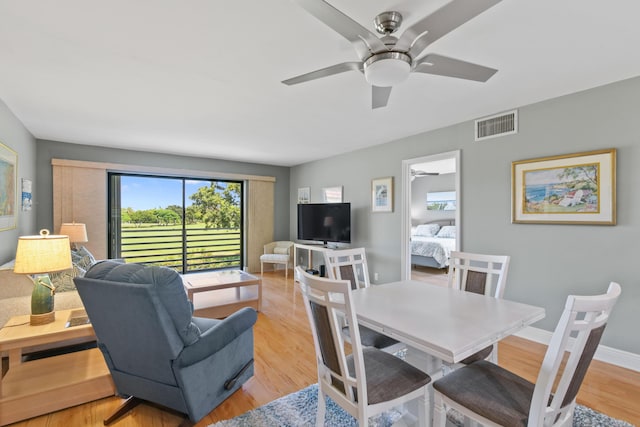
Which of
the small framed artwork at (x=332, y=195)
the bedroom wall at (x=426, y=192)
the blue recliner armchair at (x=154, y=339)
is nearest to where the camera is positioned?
the blue recliner armchair at (x=154, y=339)

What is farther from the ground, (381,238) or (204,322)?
(381,238)

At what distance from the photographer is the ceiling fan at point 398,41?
1277 millimetres

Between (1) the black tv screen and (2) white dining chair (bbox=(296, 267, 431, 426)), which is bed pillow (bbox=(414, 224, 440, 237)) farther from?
(2) white dining chair (bbox=(296, 267, 431, 426))

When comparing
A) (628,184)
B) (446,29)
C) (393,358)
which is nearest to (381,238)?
(628,184)

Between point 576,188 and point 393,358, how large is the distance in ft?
8.00

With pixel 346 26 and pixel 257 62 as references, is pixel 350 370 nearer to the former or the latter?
pixel 346 26

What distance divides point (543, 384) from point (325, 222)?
4424 mm

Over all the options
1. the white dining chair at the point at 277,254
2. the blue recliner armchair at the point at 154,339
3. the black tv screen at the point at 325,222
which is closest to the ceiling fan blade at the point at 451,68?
the blue recliner armchair at the point at 154,339

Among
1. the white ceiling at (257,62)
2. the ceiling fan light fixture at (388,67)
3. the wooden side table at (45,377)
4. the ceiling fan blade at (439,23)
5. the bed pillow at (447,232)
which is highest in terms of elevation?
the white ceiling at (257,62)

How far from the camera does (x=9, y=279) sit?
8.48 ft

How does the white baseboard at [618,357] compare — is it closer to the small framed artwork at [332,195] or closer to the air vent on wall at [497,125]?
the air vent on wall at [497,125]

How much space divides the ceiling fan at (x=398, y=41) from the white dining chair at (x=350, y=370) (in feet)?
3.77

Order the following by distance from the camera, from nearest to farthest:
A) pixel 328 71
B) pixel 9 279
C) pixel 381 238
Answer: pixel 328 71 < pixel 9 279 < pixel 381 238

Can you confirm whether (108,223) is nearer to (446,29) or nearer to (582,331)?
(446,29)
